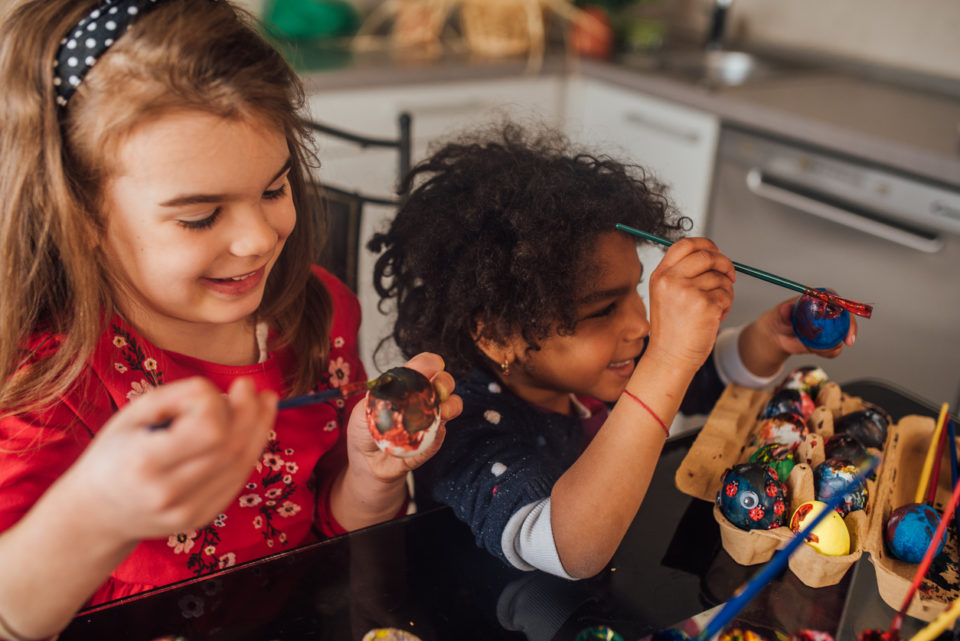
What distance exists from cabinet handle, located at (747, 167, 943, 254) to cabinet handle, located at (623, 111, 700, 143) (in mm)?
206

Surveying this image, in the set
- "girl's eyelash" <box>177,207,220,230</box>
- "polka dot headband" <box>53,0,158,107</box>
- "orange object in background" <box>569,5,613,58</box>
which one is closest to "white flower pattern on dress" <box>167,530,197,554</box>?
"girl's eyelash" <box>177,207,220,230</box>

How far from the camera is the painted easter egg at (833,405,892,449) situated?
973 millimetres

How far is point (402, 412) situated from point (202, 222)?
0.26 m

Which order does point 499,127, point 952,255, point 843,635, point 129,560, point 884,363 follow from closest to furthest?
1. point 843,635
2. point 129,560
3. point 499,127
4. point 952,255
5. point 884,363

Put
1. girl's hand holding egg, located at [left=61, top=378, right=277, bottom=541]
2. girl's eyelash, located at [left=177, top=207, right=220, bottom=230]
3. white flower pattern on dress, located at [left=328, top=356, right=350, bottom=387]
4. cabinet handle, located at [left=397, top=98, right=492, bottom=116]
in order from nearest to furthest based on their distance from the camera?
1. girl's hand holding egg, located at [left=61, top=378, right=277, bottom=541]
2. girl's eyelash, located at [left=177, top=207, right=220, bottom=230]
3. white flower pattern on dress, located at [left=328, top=356, right=350, bottom=387]
4. cabinet handle, located at [left=397, top=98, right=492, bottom=116]

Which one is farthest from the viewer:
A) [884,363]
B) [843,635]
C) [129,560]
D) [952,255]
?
[884,363]

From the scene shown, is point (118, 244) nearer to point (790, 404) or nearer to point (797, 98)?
point (790, 404)

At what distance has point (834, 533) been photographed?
0.80 meters

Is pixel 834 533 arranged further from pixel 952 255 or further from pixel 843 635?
pixel 952 255

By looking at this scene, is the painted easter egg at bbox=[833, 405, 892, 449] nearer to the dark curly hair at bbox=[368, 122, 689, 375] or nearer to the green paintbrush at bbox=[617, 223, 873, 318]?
the green paintbrush at bbox=[617, 223, 873, 318]

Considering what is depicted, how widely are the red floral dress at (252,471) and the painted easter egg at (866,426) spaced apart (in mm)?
631

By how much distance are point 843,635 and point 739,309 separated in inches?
65.3

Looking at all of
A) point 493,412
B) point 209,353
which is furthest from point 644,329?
→ point 209,353

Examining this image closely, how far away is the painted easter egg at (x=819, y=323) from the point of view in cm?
101
